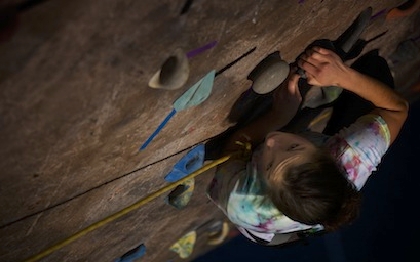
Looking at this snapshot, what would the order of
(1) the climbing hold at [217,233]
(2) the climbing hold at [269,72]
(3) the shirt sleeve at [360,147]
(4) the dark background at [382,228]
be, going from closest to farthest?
(2) the climbing hold at [269,72]
(3) the shirt sleeve at [360,147]
(1) the climbing hold at [217,233]
(4) the dark background at [382,228]

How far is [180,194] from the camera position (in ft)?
4.92

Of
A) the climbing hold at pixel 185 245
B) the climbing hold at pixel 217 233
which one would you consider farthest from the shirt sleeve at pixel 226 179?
the climbing hold at pixel 217 233

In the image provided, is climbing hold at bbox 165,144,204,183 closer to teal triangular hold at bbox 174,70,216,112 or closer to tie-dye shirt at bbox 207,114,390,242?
tie-dye shirt at bbox 207,114,390,242

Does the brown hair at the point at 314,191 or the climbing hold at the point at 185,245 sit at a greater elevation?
the climbing hold at the point at 185,245

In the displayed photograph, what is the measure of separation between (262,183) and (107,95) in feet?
1.76

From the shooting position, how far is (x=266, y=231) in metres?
1.24

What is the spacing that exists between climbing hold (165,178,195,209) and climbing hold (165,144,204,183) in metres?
0.12

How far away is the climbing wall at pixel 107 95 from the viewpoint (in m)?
0.62

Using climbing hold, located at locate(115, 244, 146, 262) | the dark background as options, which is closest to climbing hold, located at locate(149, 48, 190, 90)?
climbing hold, located at locate(115, 244, 146, 262)

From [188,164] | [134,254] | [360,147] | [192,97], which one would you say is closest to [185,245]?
[134,254]

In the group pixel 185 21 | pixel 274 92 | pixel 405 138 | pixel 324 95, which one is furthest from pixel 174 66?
pixel 405 138

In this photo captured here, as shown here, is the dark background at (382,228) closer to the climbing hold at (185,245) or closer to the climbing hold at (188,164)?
the climbing hold at (185,245)

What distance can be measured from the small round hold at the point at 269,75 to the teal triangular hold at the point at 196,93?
16 cm

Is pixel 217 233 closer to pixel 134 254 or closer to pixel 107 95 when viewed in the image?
pixel 134 254
